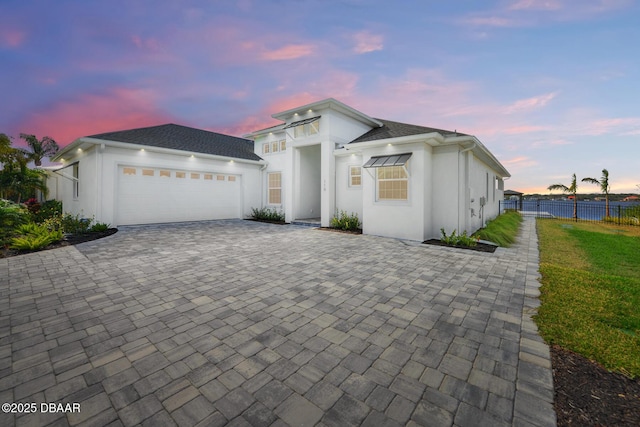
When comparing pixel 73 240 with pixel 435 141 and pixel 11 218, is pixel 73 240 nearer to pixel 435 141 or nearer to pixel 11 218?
pixel 11 218

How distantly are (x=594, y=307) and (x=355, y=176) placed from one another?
8979 mm

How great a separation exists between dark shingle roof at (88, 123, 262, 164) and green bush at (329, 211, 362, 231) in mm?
7279

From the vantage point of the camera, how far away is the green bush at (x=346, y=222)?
35.5ft

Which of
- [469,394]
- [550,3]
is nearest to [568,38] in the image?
[550,3]

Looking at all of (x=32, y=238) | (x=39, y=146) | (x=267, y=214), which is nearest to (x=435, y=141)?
(x=267, y=214)

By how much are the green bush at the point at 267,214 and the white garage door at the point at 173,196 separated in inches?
37.6

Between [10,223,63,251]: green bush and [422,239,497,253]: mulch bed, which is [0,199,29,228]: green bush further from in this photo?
[422,239,497,253]: mulch bed

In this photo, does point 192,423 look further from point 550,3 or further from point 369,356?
point 550,3

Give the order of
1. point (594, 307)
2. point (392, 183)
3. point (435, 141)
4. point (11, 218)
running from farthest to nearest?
point (392, 183)
point (11, 218)
point (435, 141)
point (594, 307)

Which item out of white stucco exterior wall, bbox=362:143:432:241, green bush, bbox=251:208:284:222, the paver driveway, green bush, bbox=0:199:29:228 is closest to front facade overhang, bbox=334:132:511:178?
white stucco exterior wall, bbox=362:143:432:241

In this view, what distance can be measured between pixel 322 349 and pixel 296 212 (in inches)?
453

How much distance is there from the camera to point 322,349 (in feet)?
8.05

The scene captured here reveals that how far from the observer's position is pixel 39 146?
90.9ft

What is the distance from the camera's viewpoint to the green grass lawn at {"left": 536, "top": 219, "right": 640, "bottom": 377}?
2505 mm
